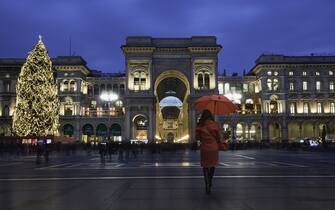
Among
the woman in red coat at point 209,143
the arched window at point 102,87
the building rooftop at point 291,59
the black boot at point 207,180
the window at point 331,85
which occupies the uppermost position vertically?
the building rooftop at point 291,59

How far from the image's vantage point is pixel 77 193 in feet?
37.3

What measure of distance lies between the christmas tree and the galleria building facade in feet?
109

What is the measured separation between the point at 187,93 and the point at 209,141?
84707 millimetres

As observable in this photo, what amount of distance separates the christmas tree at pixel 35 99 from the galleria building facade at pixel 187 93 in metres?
33.2

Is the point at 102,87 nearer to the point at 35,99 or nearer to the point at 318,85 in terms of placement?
the point at 318,85

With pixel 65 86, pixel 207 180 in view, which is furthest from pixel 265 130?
pixel 207 180

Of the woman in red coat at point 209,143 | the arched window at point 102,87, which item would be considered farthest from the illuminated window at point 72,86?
the woman in red coat at point 209,143

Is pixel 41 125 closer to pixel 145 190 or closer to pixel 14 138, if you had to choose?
pixel 14 138

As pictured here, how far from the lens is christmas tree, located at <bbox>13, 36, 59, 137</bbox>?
57562 mm

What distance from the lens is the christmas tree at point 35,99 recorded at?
57562mm

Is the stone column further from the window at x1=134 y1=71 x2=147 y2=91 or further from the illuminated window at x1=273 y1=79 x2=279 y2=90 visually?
the window at x1=134 y1=71 x2=147 y2=91

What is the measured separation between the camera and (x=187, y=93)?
314ft

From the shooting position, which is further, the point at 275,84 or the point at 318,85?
the point at 275,84

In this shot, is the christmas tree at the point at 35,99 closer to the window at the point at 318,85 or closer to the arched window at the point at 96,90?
the arched window at the point at 96,90
